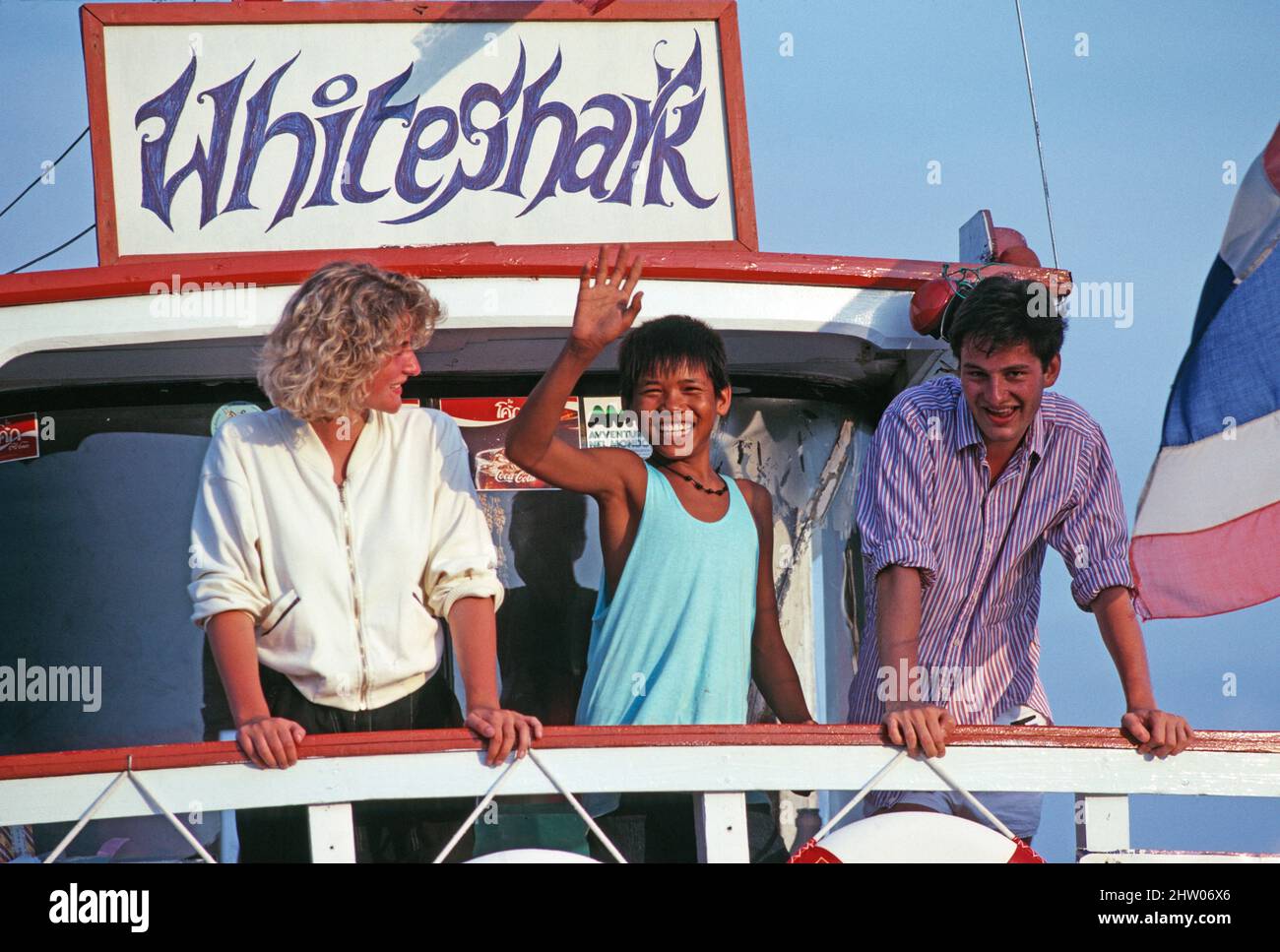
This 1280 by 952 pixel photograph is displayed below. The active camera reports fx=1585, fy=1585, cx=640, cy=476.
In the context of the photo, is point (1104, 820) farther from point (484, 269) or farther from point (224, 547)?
point (484, 269)

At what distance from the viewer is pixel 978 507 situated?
434 centimetres

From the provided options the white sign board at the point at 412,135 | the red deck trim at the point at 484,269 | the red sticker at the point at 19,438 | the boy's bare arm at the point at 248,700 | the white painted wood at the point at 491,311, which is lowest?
the boy's bare arm at the point at 248,700

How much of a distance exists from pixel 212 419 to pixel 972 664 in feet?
9.19

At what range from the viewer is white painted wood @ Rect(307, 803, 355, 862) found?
3.71 meters

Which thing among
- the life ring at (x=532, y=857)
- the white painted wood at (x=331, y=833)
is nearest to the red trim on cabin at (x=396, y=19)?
the white painted wood at (x=331, y=833)

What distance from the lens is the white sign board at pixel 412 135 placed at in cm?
556

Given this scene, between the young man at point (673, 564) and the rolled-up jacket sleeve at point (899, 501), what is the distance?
37 centimetres

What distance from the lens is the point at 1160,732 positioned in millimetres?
3990

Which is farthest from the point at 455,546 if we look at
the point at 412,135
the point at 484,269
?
the point at 412,135

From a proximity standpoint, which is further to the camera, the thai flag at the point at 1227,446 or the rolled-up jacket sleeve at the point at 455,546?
the thai flag at the point at 1227,446

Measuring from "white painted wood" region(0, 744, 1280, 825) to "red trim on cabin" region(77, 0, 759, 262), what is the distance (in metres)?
2.32

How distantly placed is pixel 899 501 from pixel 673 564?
623mm

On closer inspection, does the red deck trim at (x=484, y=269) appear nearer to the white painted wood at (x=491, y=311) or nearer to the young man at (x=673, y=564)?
the white painted wood at (x=491, y=311)
